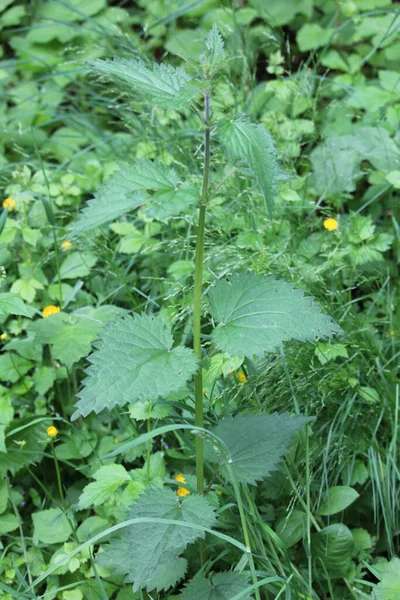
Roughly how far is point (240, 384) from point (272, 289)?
435mm

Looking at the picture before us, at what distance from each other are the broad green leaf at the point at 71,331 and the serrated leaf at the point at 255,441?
0.55 m

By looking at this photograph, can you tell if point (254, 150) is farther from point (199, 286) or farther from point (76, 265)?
point (76, 265)

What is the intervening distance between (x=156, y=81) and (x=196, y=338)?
0.50 meters

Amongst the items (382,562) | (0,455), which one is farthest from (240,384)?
(0,455)

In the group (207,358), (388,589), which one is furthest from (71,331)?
(388,589)

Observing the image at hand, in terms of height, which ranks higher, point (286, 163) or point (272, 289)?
point (272, 289)

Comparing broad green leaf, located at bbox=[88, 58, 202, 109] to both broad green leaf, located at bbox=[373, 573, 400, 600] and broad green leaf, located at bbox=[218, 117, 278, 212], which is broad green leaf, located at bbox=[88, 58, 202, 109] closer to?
broad green leaf, located at bbox=[218, 117, 278, 212]

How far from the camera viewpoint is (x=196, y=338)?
4.31 feet

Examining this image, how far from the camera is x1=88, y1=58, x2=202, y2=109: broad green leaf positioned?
1165 millimetres

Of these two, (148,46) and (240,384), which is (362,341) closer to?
(240,384)

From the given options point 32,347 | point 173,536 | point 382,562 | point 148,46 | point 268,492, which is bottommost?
point 382,562

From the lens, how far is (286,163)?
231 centimetres

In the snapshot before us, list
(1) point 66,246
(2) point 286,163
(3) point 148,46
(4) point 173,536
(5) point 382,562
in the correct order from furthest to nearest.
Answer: (3) point 148,46, (2) point 286,163, (1) point 66,246, (5) point 382,562, (4) point 173,536

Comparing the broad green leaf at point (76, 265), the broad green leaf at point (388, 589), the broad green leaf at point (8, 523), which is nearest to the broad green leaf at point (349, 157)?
the broad green leaf at point (76, 265)
